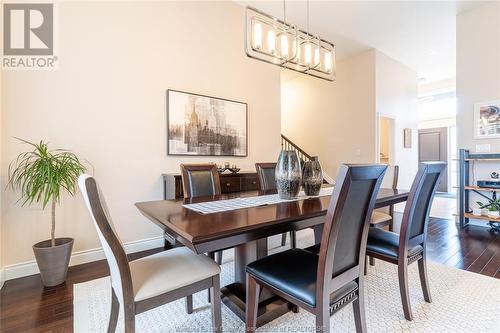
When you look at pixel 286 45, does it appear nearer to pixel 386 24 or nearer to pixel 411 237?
pixel 411 237

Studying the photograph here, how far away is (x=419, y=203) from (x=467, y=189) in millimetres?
3162

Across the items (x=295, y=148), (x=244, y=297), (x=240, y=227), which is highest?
(x=295, y=148)

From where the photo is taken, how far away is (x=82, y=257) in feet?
8.07

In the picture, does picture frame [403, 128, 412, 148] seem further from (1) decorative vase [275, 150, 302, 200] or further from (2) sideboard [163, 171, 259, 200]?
(1) decorative vase [275, 150, 302, 200]

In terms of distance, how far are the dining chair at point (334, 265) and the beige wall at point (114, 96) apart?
2108 millimetres

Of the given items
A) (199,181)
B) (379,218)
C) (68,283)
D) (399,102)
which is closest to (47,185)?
(68,283)

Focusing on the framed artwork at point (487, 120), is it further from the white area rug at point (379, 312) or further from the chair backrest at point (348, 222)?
the chair backrest at point (348, 222)

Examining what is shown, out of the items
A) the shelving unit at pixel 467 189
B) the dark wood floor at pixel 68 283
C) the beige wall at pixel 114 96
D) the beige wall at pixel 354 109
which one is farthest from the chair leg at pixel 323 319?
the beige wall at pixel 354 109

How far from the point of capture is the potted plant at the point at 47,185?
1.98 metres

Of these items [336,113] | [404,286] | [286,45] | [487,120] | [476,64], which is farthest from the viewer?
[336,113]

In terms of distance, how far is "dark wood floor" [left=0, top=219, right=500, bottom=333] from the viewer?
1.57 m

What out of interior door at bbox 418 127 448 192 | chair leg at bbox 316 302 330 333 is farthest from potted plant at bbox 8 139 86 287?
interior door at bbox 418 127 448 192

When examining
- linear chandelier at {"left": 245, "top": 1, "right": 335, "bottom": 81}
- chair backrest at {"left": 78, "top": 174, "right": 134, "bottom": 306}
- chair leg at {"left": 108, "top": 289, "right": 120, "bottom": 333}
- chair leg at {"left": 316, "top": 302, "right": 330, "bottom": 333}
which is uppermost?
linear chandelier at {"left": 245, "top": 1, "right": 335, "bottom": 81}

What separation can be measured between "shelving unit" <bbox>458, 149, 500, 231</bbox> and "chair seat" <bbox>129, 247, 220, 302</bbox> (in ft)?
14.1
